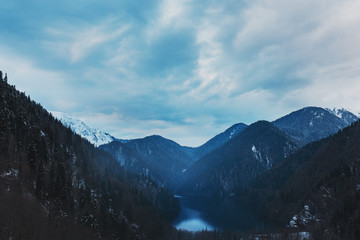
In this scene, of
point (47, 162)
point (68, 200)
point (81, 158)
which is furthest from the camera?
point (81, 158)

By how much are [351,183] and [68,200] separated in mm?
185604

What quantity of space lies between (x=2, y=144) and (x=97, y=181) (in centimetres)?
7584

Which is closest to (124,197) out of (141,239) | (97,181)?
(97,181)

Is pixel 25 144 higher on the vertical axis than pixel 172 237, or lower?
higher

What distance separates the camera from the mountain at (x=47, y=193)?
89.2m

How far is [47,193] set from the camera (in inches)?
4594

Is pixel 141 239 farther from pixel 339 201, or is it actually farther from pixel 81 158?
pixel 339 201

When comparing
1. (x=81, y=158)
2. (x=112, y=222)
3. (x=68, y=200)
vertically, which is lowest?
(x=112, y=222)

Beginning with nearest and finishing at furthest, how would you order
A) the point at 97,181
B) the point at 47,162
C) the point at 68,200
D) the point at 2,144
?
the point at 2,144, the point at 68,200, the point at 47,162, the point at 97,181

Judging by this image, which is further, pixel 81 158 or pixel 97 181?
pixel 81 158

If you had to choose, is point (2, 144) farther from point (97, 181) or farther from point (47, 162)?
point (97, 181)

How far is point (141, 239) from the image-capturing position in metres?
146

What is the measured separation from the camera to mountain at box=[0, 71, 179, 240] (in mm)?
89188

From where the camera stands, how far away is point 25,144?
415ft
